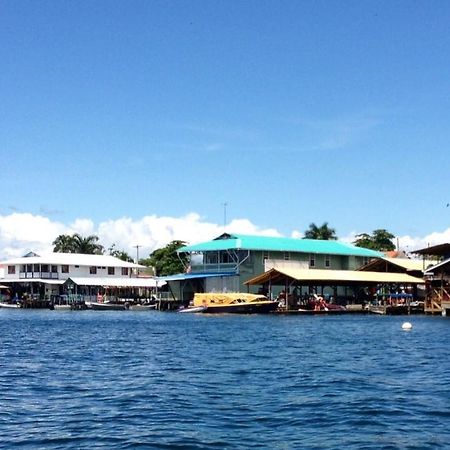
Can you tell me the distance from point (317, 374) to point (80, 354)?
11.8 meters

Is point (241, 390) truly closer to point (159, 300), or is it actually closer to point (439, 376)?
point (439, 376)

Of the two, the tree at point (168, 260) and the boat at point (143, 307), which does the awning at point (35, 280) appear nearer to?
the boat at point (143, 307)

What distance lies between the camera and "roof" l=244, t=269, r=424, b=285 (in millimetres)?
75312

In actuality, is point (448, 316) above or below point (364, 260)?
below

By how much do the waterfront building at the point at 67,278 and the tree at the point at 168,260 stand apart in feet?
26.7

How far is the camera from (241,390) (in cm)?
2194

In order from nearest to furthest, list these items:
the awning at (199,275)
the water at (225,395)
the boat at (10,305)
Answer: the water at (225,395), the awning at (199,275), the boat at (10,305)

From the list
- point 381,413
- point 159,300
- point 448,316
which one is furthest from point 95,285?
point 381,413

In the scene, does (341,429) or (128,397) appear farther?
(128,397)

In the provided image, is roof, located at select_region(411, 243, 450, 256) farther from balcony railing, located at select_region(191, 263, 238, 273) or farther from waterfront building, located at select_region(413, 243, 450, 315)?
balcony railing, located at select_region(191, 263, 238, 273)

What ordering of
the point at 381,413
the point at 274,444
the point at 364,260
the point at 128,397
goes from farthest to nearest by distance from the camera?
the point at 364,260 < the point at 128,397 < the point at 381,413 < the point at 274,444

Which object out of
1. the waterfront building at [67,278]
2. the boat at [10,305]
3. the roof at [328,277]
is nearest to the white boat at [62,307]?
the waterfront building at [67,278]

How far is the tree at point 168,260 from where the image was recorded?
118938 mm

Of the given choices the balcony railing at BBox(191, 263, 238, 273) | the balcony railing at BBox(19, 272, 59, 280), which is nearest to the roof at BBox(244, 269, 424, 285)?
the balcony railing at BBox(191, 263, 238, 273)
